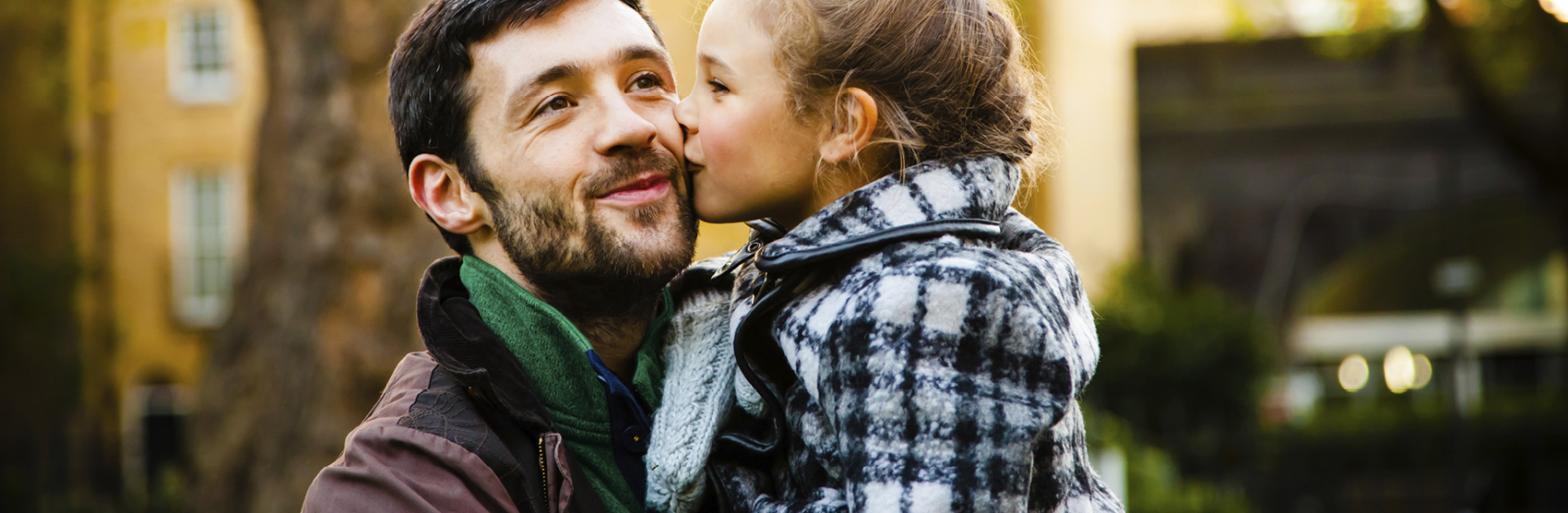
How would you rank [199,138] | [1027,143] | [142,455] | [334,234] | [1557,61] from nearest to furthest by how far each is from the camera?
[1027,143] → [334,234] → [1557,61] → [142,455] → [199,138]

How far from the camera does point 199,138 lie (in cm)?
2008

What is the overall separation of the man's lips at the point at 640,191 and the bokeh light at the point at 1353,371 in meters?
18.2

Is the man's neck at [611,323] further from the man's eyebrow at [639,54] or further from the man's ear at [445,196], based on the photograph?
the man's eyebrow at [639,54]

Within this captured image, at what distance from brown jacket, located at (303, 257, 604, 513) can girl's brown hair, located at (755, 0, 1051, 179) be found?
0.61 meters

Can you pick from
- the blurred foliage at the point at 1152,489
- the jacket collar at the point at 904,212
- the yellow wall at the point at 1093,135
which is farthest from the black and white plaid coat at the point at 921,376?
the yellow wall at the point at 1093,135

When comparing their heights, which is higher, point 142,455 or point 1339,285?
point 1339,285

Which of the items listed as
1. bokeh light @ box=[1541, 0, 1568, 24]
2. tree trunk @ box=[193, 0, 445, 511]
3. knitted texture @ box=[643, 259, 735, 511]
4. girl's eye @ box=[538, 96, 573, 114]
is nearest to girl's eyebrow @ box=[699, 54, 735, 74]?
girl's eye @ box=[538, 96, 573, 114]

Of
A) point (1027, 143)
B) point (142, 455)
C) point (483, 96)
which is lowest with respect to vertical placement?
point (142, 455)

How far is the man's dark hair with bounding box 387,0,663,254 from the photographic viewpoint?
216cm

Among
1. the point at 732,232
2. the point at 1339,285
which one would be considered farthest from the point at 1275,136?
the point at 732,232

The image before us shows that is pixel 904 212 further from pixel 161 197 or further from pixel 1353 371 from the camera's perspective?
pixel 161 197

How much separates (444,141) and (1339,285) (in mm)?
19320

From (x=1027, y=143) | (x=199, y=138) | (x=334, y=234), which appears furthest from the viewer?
(x=199, y=138)

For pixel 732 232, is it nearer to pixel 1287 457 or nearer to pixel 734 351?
pixel 1287 457
